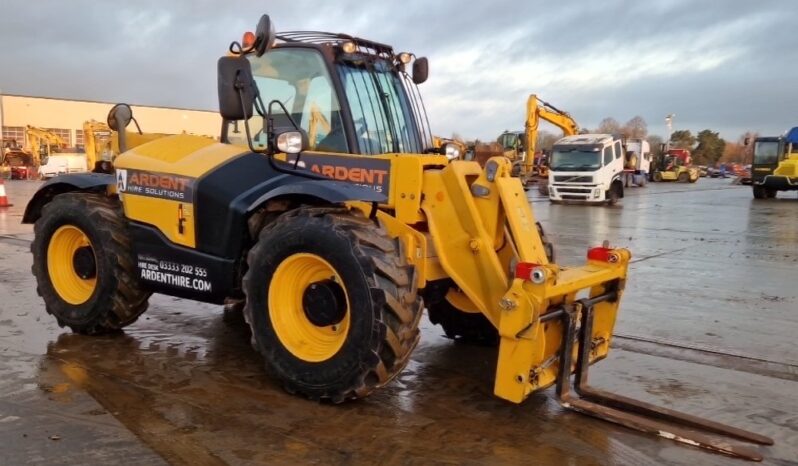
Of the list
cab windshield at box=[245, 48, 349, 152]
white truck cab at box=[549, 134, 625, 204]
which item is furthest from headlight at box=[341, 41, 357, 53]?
white truck cab at box=[549, 134, 625, 204]

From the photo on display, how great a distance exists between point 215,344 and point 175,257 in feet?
2.91

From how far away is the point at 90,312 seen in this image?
544 centimetres

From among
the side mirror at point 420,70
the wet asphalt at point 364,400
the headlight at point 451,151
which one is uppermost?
the side mirror at point 420,70

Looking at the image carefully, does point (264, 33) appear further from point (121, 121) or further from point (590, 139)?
point (590, 139)

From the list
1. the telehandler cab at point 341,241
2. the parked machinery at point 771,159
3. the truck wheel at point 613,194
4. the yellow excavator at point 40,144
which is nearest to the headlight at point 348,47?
the telehandler cab at point 341,241

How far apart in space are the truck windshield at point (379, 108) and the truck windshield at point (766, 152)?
94.8 ft

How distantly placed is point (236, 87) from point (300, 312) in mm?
1496

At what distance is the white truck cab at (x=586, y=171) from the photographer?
24391mm

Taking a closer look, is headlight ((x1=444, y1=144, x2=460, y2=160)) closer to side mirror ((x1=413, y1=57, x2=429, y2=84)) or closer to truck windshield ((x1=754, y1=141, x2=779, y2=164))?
side mirror ((x1=413, y1=57, x2=429, y2=84))

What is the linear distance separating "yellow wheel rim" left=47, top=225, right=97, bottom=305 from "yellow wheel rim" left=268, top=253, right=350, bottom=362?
224 centimetres

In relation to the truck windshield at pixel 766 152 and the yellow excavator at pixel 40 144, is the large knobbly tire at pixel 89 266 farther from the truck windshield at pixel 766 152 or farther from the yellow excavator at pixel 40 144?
the yellow excavator at pixel 40 144

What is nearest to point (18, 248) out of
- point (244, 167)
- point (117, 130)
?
point (117, 130)

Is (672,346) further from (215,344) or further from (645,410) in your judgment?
(215,344)

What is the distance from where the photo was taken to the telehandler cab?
12.8 feet
